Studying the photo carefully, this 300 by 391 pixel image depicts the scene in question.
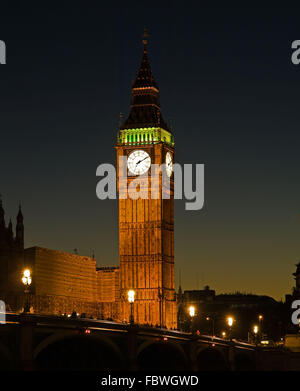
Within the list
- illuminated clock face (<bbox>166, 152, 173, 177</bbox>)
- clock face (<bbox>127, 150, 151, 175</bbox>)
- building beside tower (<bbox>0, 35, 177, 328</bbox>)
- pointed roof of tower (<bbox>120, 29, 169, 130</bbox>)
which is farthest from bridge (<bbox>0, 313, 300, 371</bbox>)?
pointed roof of tower (<bbox>120, 29, 169, 130</bbox>)

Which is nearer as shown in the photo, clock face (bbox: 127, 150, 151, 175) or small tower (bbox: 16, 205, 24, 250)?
small tower (bbox: 16, 205, 24, 250)

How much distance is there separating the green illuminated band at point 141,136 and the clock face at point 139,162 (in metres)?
1.76

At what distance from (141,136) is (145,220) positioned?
37.8 feet

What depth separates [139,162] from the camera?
16925cm

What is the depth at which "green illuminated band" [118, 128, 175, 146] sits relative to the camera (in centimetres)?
17038

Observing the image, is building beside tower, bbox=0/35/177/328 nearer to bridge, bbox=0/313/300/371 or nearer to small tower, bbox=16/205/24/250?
small tower, bbox=16/205/24/250

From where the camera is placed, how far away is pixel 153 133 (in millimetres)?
170625

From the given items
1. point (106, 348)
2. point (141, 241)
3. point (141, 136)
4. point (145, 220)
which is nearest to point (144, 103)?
point (141, 136)

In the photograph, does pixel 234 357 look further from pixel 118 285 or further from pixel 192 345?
pixel 118 285
